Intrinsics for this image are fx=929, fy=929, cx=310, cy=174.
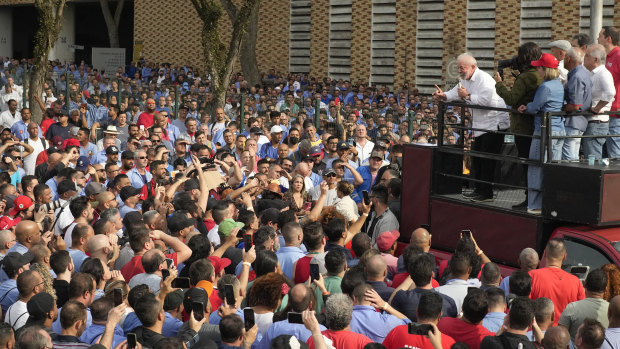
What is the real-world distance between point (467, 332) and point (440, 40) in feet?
72.6

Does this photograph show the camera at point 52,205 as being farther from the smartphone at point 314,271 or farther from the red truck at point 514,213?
the smartphone at point 314,271

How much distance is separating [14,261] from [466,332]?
3.86 m

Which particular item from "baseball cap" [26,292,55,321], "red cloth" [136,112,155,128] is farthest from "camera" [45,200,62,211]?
"red cloth" [136,112,155,128]

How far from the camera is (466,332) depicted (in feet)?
21.6

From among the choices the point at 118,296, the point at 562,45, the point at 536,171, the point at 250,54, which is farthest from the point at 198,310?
the point at 250,54

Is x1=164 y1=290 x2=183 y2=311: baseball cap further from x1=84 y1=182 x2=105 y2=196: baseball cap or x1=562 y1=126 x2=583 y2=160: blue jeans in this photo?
x1=84 y1=182 x2=105 y2=196: baseball cap

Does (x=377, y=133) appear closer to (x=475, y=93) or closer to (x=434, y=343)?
Result: (x=475, y=93)

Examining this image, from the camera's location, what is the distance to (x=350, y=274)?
7172mm

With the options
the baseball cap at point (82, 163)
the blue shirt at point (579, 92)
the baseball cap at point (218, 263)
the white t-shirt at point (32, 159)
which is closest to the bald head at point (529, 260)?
the blue shirt at point (579, 92)

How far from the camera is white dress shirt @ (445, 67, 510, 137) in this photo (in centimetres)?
959

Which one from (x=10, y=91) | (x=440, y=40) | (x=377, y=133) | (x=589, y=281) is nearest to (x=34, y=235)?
(x=589, y=281)

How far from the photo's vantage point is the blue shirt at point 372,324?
22.3ft

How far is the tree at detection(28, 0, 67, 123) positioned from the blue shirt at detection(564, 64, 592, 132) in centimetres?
1456

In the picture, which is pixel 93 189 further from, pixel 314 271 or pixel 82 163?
pixel 314 271
